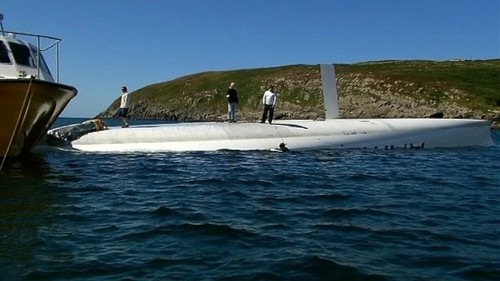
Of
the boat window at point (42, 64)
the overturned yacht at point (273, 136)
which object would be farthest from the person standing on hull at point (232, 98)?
the boat window at point (42, 64)

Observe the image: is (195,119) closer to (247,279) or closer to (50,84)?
(50,84)

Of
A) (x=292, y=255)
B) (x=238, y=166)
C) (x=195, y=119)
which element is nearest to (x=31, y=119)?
(x=238, y=166)

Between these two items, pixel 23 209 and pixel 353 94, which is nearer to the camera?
pixel 23 209

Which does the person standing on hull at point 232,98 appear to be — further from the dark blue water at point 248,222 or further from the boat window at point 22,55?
the boat window at point 22,55

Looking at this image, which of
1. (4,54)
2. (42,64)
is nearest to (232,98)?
(42,64)

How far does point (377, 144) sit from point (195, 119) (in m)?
103

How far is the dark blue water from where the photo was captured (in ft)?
26.3

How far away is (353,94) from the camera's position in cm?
10488

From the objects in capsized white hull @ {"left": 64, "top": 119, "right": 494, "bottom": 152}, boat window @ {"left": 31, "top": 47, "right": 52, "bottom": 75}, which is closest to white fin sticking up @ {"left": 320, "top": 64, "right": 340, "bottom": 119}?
capsized white hull @ {"left": 64, "top": 119, "right": 494, "bottom": 152}

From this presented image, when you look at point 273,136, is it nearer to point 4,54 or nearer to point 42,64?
point 42,64

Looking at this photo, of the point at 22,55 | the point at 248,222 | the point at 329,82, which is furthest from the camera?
the point at 329,82

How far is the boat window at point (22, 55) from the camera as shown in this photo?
22.2m

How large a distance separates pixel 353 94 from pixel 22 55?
291 feet

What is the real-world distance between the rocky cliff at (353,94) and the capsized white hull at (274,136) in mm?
56387
